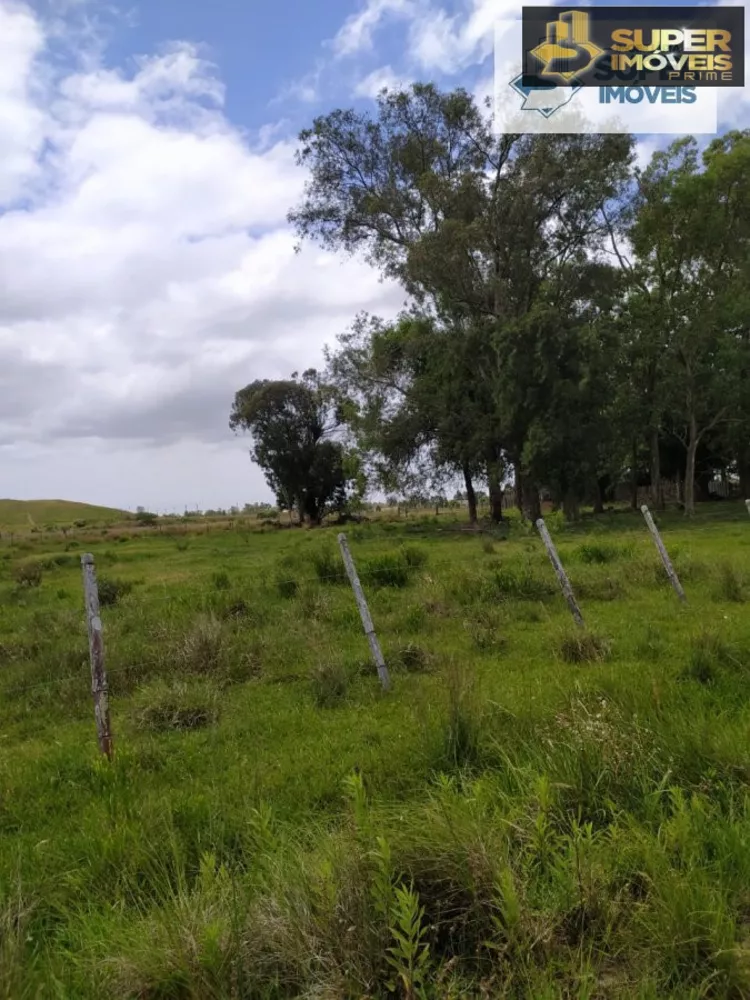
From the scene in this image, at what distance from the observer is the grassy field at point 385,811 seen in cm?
260

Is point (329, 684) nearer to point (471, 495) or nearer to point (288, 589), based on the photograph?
point (288, 589)

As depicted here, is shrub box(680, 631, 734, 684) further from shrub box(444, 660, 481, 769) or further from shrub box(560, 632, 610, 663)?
shrub box(444, 660, 481, 769)

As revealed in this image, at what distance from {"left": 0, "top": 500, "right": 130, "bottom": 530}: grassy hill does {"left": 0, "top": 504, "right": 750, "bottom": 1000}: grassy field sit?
7589 centimetres

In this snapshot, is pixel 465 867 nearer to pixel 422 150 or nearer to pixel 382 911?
pixel 382 911

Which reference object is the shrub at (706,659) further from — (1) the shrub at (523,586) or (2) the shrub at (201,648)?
(2) the shrub at (201,648)

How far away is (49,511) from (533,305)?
81080 millimetres

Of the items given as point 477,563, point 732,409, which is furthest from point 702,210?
point 477,563

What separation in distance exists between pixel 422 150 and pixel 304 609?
2867 centimetres

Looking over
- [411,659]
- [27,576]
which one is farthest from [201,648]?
[27,576]

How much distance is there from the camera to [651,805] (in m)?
3.41

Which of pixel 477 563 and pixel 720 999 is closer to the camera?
pixel 720 999

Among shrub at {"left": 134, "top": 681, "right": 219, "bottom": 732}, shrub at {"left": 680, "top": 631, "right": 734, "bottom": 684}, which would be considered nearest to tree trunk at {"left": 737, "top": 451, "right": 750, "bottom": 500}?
shrub at {"left": 680, "top": 631, "right": 734, "bottom": 684}

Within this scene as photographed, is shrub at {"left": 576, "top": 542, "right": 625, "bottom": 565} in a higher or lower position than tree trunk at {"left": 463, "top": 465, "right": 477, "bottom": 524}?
lower

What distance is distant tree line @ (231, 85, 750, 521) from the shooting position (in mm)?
29172
